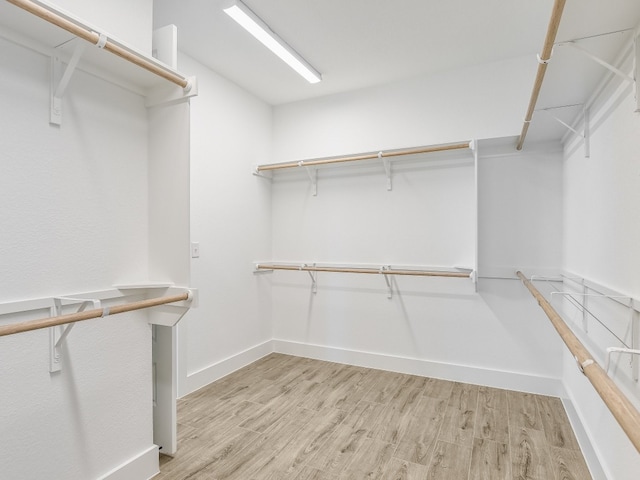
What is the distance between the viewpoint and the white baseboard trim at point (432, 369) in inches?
109

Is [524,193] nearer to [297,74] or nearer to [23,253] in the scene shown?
[297,74]

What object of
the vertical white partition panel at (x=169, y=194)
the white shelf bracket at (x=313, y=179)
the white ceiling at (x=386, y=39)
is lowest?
the vertical white partition panel at (x=169, y=194)

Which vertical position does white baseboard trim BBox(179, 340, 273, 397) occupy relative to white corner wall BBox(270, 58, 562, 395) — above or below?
below

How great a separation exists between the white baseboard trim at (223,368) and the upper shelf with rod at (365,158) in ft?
5.55

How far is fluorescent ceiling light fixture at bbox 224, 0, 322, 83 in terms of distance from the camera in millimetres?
2191

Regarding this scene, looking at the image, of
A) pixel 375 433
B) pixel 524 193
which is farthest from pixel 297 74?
pixel 375 433

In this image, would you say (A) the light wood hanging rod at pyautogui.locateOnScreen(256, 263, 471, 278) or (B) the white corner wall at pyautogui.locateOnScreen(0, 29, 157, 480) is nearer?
(B) the white corner wall at pyautogui.locateOnScreen(0, 29, 157, 480)

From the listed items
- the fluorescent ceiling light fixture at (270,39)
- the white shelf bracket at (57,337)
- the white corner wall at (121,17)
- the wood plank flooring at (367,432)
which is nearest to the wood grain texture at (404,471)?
the wood plank flooring at (367,432)

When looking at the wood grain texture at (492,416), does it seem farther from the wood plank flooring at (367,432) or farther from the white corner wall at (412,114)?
the white corner wall at (412,114)

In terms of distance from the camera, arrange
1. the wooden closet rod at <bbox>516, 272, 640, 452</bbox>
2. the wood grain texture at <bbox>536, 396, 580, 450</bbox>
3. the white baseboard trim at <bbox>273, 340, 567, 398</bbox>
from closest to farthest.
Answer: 1. the wooden closet rod at <bbox>516, 272, 640, 452</bbox>
2. the wood grain texture at <bbox>536, 396, 580, 450</bbox>
3. the white baseboard trim at <bbox>273, 340, 567, 398</bbox>

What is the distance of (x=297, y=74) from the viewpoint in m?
3.13

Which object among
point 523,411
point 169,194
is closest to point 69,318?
point 169,194

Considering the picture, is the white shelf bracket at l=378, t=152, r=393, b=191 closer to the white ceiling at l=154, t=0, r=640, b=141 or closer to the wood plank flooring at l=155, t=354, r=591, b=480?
the white ceiling at l=154, t=0, r=640, b=141

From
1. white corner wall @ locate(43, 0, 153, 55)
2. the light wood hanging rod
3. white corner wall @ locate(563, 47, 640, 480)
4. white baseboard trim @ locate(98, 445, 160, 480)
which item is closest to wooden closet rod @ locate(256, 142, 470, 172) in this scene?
white corner wall @ locate(563, 47, 640, 480)
